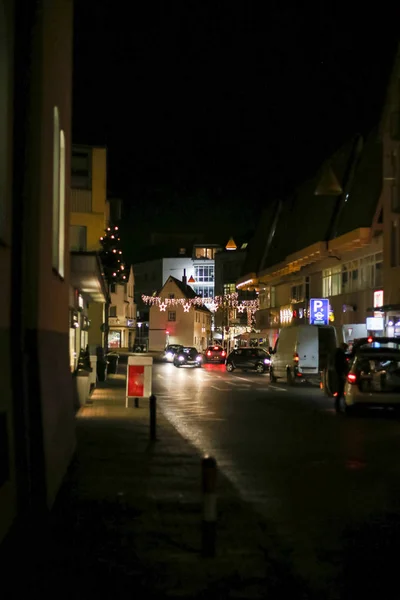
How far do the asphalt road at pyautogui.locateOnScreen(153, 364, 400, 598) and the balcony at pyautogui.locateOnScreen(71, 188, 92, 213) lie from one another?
2142cm

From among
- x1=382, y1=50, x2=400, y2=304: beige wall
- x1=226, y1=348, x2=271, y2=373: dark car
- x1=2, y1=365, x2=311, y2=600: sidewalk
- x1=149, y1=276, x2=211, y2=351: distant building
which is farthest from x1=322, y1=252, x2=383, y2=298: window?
x1=149, y1=276, x2=211, y2=351: distant building

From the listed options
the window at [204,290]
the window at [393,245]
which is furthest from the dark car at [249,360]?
the window at [204,290]

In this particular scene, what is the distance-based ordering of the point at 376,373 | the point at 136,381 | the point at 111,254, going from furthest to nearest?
the point at 111,254, the point at 136,381, the point at 376,373

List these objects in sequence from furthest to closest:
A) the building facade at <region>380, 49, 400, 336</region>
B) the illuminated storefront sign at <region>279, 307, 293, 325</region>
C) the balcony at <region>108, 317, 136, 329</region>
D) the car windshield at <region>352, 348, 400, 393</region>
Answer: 1. the balcony at <region>108, 317, 136, 329</region>
2. the illuminated storefront sign at <region>279, 307, 293, 325</region>
3. the building facade at <region>380, 49, 400, 336</region>
4. the car windshield at <region>352, 348, 400, 393</region>

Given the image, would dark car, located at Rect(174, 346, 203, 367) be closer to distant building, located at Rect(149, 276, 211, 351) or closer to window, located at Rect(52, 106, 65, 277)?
distant building, located at Rect(149, 276, 211, 351)

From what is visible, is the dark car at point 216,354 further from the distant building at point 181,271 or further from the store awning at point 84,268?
the distant building at point 181,271

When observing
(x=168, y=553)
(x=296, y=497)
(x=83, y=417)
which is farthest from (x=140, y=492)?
(x=83, y=417)

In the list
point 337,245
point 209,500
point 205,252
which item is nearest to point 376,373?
point 209,500

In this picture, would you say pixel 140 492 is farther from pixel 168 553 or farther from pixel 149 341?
pixel 149 341

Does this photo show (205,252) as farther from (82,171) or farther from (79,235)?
(79,235)

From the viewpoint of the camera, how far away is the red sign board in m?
20.9

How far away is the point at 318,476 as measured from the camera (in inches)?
464

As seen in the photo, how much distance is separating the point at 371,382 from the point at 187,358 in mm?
35172

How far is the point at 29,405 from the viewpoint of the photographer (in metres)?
8.55
